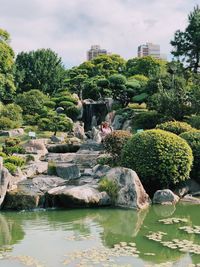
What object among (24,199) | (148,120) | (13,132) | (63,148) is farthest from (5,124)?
(24,199)

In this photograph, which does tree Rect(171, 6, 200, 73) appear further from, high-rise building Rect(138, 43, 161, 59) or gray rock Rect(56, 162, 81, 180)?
high-rise building Rect(138, 43, 161, 59)

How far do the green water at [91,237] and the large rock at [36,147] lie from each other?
9.61 metres

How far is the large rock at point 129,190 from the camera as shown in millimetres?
12523

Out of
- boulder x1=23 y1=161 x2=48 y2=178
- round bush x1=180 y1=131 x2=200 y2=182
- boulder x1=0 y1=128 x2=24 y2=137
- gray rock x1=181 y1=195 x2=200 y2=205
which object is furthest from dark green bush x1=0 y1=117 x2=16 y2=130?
gray rock x1=181 y1=195 x2=200 y2=205

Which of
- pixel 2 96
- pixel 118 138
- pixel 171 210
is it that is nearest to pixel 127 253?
pixel 171 210

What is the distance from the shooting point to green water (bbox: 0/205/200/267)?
26.0ft

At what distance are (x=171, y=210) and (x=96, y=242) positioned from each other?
3820mm

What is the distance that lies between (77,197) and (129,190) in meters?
1.39

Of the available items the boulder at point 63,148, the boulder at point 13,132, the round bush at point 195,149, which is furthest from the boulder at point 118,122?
the round bush at point 195,149

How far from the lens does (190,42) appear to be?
109 feet

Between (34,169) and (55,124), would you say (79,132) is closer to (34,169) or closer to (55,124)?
(55,124)

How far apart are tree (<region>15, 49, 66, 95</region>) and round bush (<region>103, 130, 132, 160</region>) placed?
1211 inches

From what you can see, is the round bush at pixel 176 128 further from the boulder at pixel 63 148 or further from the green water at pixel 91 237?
the boulder at pixel 63 148

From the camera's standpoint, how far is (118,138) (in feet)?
52.4
